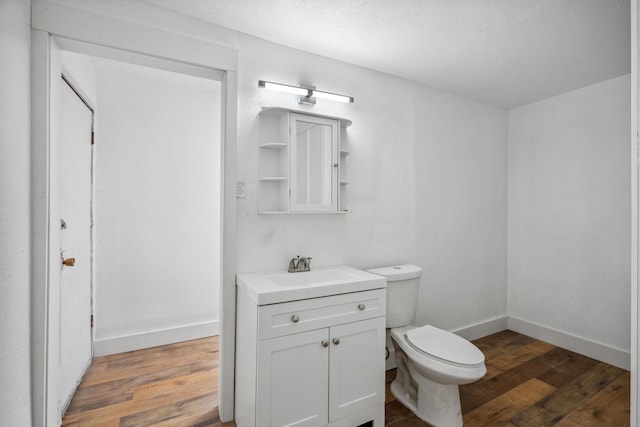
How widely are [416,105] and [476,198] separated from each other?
1.08 metres

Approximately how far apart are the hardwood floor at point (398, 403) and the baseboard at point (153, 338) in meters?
0.07

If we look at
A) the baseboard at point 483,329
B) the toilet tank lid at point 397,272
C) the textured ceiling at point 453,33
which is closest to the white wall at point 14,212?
the textured ceiling at point 453,33

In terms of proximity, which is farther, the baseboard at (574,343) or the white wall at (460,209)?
the white wall at (460,209)

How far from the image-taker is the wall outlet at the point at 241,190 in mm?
1881

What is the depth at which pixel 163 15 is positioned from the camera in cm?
167

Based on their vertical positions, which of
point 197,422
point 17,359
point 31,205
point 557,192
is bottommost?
point 197,422

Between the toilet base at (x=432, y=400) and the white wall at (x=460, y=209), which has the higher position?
the white wall at (x=460, y=209)

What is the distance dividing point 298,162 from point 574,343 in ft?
9.27

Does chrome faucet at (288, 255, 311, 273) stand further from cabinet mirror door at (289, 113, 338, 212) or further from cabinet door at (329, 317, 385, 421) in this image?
cabinet door at (329, 317, 385, 421)

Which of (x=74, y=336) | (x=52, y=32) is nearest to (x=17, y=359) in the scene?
(x=74, y=336)

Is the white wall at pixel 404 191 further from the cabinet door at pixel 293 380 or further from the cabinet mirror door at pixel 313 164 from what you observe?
the cabinet door at pixel 293 380

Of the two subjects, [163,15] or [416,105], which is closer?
[163,15]

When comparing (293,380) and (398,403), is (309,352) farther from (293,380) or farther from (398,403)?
(398,403)

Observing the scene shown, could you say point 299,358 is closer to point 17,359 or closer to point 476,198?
point 17,359
